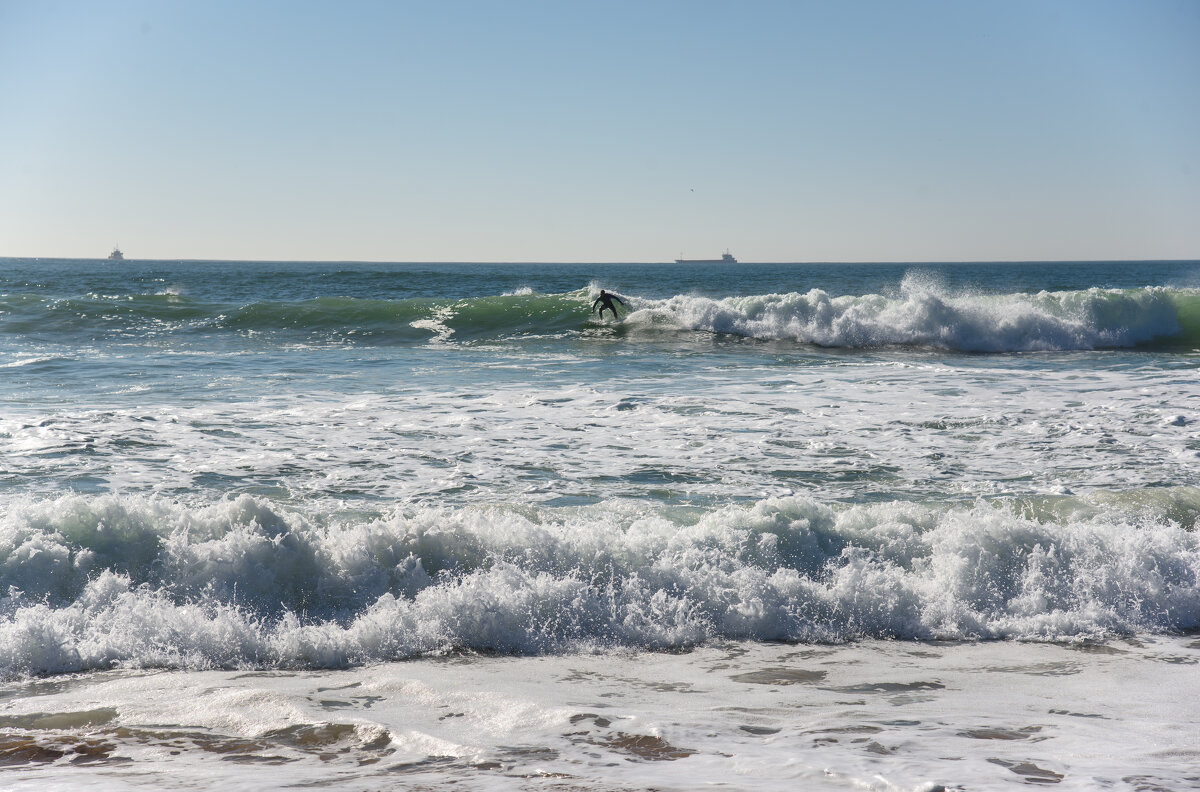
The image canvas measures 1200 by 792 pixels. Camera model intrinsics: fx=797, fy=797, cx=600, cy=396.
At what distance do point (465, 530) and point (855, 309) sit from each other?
1527 cm

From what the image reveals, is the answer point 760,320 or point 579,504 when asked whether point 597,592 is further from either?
point 760,320

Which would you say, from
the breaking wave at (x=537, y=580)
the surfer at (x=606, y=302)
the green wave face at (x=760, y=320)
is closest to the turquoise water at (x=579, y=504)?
the breaking wave at (x=537, y=580)

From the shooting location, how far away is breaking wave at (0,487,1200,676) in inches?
164

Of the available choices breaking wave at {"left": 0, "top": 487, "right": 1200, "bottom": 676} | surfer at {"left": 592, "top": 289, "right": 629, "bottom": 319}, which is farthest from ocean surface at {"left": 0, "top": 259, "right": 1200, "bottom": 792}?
surfer at {"left": 592, "top": 289, "right": 629, "bottom": 319}

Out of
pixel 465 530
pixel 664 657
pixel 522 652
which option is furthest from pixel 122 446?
pixel 664 657

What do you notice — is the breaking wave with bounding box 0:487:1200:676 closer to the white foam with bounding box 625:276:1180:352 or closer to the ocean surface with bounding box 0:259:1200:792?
the ocean surface with bounding box 0:259:1200:792

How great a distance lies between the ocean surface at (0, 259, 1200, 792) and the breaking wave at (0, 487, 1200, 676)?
2cm

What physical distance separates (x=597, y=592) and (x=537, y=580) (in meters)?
0.36

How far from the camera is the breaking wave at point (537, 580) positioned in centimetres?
418

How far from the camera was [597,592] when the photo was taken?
4.61 metres

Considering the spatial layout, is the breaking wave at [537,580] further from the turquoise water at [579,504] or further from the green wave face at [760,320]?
the green wave face at [760,320]

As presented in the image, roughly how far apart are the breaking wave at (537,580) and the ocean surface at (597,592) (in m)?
0.02

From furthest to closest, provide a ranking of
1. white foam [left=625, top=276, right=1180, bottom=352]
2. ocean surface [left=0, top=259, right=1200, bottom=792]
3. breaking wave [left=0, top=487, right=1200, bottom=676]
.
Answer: white foam [left=625, top=276, right=1180, bottom=352], breaking wave [left=0, top=487, right=1200, bottom=676], ocean surface [left=0, top=259, right=1200, bottom=792]

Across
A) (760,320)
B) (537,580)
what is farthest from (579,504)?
(760,320)
